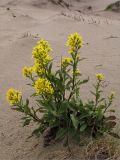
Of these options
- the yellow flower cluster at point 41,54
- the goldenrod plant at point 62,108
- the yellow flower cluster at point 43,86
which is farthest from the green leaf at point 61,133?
the yellow flower cluster at point 41,54

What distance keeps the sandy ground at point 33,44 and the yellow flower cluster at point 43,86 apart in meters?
0.40

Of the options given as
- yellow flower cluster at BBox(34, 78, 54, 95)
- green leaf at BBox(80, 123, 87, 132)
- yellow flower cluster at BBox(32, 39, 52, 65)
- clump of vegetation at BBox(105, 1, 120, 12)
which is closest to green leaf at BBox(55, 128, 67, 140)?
green leaf at BBox(80, 123, 87, 132)

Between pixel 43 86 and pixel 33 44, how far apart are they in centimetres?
238

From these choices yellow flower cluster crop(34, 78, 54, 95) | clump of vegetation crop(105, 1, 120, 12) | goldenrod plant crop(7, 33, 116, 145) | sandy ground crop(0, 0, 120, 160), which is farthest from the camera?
clump of vegetation crop(105, 1, 120, 12)

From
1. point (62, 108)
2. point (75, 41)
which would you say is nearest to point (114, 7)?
point (75, 41)

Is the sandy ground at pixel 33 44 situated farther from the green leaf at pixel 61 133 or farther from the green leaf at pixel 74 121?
the green leaf at pixel 74 121

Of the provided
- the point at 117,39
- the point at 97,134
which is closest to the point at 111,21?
the point at 117,39

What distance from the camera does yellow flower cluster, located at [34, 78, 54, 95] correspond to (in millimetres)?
2621

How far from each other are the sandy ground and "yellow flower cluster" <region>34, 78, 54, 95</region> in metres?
0.40

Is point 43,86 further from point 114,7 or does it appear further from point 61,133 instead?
point 114,7

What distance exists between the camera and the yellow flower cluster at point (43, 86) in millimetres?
2621

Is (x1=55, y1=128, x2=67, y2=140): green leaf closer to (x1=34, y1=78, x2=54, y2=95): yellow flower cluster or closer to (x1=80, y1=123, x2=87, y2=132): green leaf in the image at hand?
(x1=80, y1=123, x2=87, y2=132): green leaf

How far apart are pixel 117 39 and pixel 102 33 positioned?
392mm

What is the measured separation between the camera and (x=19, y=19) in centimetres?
623
